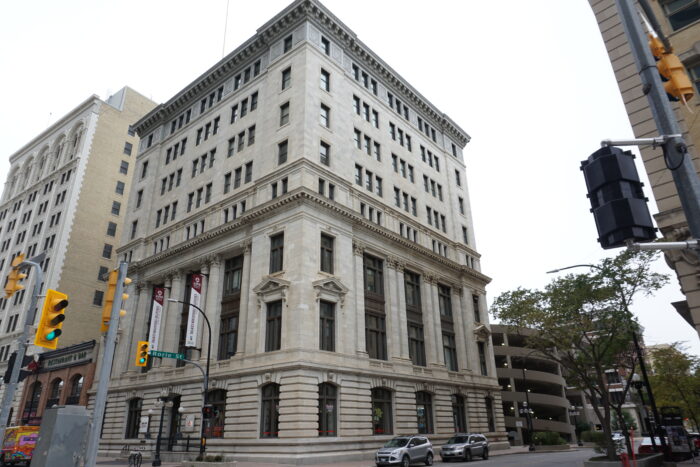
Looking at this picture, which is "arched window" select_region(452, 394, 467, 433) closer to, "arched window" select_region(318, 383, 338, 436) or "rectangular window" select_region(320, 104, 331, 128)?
"arched window" select_region(318, 383, 338, 436)

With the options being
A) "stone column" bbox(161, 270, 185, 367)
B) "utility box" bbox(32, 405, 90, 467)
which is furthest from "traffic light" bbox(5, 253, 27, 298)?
"stone column" bbox(161, 270, 185, 367)

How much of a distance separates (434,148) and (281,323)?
1366 inches

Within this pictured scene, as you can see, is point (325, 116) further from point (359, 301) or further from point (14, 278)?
point (14, 278)

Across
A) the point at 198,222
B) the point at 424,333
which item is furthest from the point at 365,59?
the point at 424,333

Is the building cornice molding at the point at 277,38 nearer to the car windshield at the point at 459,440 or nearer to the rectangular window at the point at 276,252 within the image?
the rectangular window at the point at 276,252

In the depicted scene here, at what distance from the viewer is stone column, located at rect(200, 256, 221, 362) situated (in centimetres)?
3955

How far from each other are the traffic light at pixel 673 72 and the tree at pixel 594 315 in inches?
829

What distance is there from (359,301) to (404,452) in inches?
532

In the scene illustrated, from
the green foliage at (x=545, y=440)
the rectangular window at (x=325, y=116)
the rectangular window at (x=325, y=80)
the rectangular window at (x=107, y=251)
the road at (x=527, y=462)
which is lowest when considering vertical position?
the road at (x=527, y=462)

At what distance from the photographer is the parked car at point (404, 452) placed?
26.7 metres

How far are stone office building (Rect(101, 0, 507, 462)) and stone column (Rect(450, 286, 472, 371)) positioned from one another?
183 mm

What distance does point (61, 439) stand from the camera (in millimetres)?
11625

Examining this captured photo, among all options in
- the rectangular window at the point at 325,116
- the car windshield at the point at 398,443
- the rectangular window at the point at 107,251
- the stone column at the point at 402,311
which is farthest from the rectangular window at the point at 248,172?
the rectangular window at the point at 107,251

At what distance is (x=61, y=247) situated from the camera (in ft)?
217
